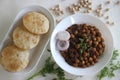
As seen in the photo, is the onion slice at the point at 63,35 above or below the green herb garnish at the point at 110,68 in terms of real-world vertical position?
above

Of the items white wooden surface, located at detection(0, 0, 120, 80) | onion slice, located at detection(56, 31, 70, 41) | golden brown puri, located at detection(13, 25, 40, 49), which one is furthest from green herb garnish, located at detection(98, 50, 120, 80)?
golden brown puri, located at detection(13, 25, 40, 49)

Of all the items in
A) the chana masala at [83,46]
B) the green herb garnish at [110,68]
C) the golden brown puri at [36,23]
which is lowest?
the green herb garnish at [110,68]

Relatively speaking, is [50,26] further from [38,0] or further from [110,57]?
[110,57]

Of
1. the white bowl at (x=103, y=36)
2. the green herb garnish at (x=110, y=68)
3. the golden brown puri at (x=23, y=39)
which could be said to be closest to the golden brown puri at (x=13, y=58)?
the golden brown puri at (x=23, y=39)

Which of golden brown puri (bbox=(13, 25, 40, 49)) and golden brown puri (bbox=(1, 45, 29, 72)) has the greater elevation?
golden brown puri (bbox=(13, 25, 40, 49))

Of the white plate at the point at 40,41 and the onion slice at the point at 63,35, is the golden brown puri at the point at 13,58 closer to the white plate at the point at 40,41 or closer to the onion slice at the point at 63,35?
the white plate at the point at 40,41

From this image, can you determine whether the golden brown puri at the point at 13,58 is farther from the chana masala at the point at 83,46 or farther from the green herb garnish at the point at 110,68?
the green herb garnish at the point at 110,68

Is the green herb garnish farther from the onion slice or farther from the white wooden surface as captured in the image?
the onion slice
